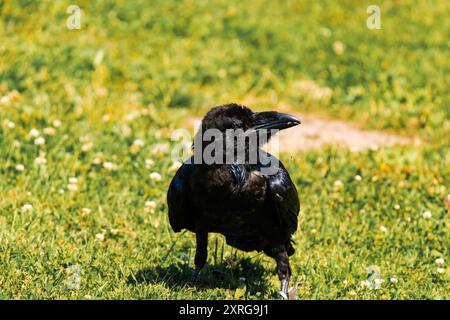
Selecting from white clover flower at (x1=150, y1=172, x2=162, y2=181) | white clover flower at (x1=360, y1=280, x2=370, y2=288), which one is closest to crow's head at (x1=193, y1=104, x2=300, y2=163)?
white clover flower at (x1=360, y1=280, x2=370, y2=288)

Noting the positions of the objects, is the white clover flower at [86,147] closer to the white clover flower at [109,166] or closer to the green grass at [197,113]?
the green grass at [197,113]

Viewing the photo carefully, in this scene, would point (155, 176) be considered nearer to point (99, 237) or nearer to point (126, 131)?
point (126, 131)

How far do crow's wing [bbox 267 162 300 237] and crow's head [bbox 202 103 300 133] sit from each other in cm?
34

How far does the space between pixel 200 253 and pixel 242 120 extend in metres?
1.03

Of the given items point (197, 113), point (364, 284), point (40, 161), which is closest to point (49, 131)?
point (40, 161)

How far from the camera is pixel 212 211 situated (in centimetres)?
497

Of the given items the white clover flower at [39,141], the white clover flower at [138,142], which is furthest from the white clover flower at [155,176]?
the white clover flower at [39,141]

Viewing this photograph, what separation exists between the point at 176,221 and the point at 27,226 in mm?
1266

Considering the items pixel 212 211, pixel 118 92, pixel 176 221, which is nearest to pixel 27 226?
pixel 176 221

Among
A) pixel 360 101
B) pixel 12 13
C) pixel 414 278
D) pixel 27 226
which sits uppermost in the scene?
pixel 12 13

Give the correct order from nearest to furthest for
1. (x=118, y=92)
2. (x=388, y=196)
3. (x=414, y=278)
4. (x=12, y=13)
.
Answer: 1. (x=414, y=278)
2. (x=388, y=196)
3. (x=118, y=92)
4. (x=12, y=13)

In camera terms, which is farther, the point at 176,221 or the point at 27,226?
the point at 27,226

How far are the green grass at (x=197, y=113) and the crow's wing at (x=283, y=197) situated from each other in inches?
22.6
